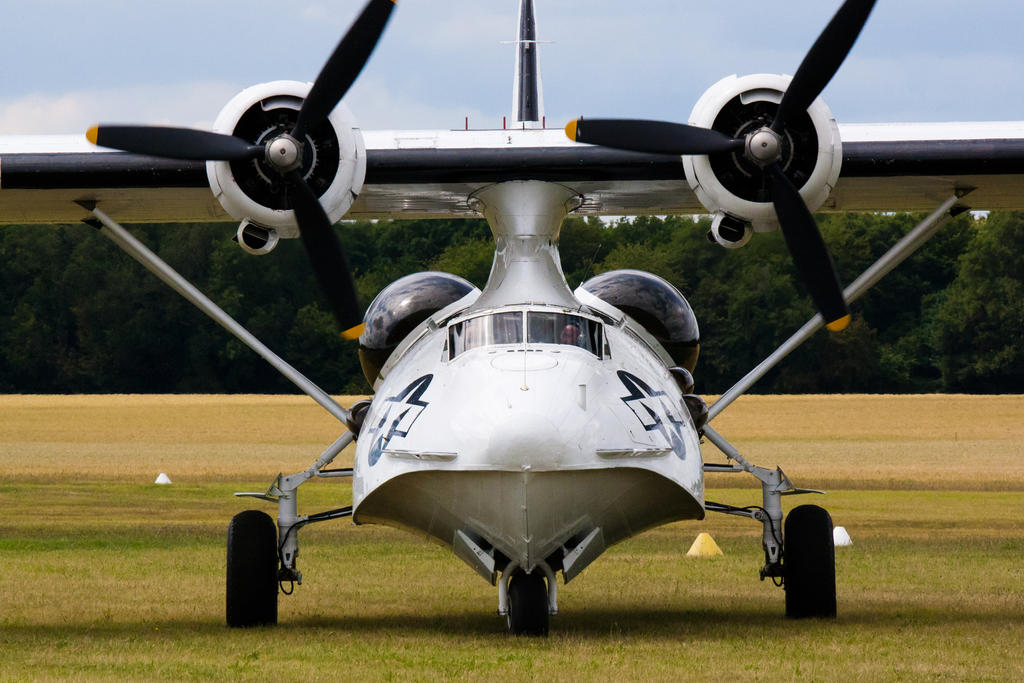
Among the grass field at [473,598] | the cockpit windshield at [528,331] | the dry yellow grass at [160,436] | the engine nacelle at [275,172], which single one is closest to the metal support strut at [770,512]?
the grass field at [473,598]

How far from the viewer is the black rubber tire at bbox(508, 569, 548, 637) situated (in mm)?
11445

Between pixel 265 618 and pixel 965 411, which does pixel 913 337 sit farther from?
pixel 265 618

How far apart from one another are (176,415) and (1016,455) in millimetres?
33361

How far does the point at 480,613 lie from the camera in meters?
14.1

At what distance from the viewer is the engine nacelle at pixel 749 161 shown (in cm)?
1230

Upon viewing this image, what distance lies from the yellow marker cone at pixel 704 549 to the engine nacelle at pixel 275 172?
878 centimetres

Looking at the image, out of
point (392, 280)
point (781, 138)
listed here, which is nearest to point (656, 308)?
point (781, 138)

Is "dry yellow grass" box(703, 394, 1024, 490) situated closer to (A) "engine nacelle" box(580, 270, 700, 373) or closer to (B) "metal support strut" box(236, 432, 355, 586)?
(A) "engine nacelle" box(580, 270, 700, 373)

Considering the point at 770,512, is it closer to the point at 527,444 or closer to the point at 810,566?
the point at 810,566

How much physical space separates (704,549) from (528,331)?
28.9 ft

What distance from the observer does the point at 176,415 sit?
214 ft

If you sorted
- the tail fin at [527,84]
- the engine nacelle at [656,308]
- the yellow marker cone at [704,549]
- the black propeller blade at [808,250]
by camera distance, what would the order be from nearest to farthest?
the black propeller blade at [808,250] < the engine nacelle at [656,308] < the tail fin at [527,84] < the yellow marker cone at [704,549]

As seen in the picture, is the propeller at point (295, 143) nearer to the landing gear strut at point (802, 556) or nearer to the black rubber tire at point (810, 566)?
the landing gear strut at point (802, 556)

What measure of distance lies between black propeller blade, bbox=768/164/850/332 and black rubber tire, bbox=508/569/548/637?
2.91m
